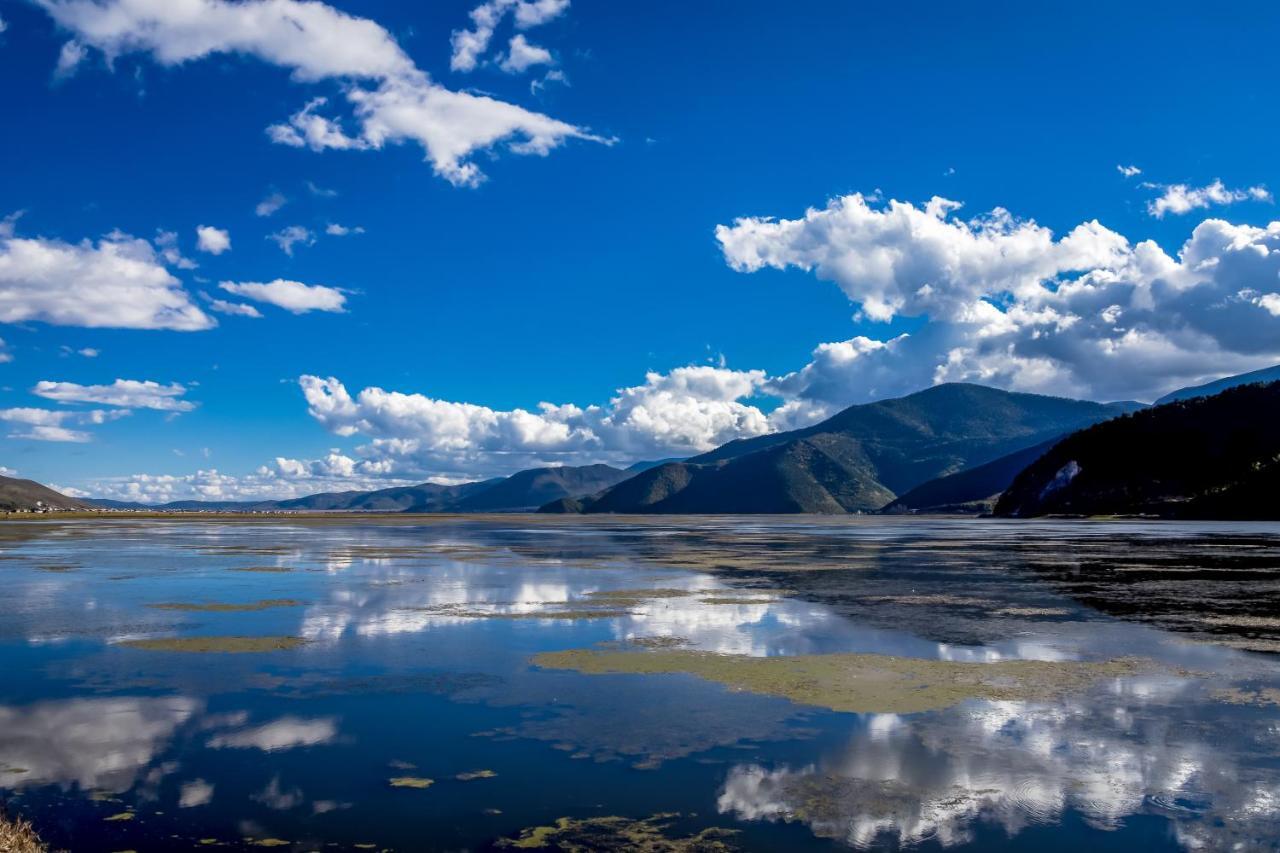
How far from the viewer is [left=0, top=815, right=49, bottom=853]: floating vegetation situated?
11.2 metres

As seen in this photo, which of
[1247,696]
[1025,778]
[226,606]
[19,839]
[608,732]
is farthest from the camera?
[226,606]

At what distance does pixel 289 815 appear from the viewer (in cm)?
1328

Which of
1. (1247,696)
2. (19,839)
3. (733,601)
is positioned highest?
(19,839)

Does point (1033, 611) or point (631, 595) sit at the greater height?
point (631, 595)

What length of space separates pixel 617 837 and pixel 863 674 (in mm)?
13348

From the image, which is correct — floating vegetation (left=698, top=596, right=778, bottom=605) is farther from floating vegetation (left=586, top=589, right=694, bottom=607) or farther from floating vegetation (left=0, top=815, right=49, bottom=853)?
floating vegetation (left=0, top=815, right=49, bottom=853)

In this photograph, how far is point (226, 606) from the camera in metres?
39.7

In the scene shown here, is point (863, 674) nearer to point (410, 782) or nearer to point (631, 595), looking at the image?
point (410, 782)

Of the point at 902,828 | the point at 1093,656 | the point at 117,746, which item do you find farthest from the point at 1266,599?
the point at 117,746

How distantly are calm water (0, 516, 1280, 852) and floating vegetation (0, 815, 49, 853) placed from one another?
2.00 feet

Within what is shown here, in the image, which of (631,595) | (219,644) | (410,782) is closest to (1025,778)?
(410,782)

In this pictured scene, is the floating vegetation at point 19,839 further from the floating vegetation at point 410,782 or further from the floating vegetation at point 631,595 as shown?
the floating vegetation at point 631,595

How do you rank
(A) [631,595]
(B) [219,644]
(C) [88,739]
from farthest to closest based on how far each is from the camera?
(A) [631,595] → (B) [219,644] → (C) [88,739]

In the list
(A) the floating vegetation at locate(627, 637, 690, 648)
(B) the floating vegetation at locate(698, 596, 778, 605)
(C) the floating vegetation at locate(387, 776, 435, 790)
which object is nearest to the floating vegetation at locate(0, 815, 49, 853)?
(C) the floating vegetation at locate(387, 776, 435, 790)
